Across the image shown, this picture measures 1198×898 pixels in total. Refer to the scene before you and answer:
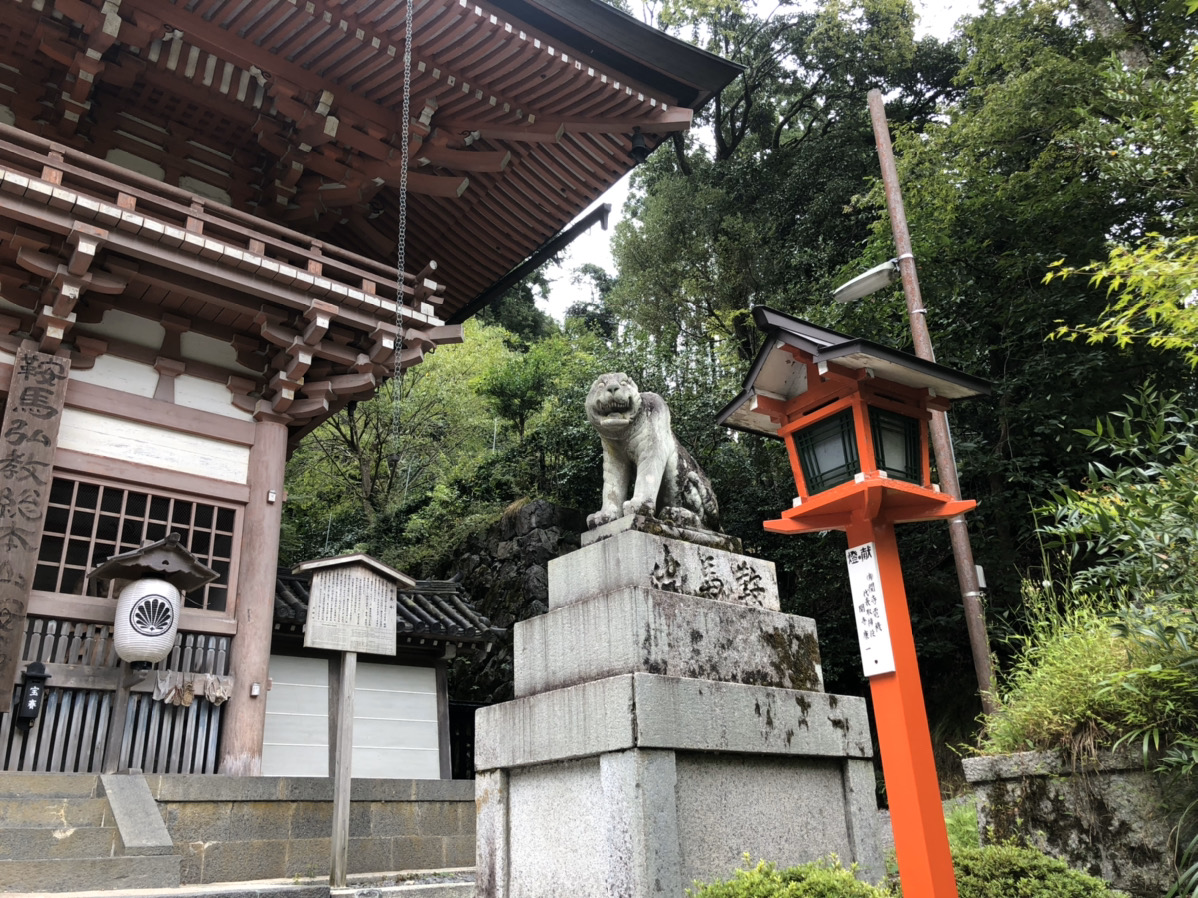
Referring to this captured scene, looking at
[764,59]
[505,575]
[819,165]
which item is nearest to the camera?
[505,575]

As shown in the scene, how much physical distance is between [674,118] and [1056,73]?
8277 millimetres

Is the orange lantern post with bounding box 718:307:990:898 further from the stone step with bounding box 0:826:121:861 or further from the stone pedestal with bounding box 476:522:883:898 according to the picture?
the stone step with bounding box 0:826:121:861

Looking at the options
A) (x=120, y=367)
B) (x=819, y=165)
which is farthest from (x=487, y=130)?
(x=819, y=165)

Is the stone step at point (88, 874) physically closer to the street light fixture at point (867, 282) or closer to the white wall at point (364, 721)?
the white wall at point (364, 721)

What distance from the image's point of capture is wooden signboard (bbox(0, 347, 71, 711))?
6.43 metres

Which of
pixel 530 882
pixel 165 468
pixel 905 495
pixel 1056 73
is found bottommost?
pixel 530 882

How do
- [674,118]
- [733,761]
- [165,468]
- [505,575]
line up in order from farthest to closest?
[505,575]
[674,118]
[165,468]
[733,761]

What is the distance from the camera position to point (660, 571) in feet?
15.0

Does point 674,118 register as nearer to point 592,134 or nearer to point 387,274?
point 592,134

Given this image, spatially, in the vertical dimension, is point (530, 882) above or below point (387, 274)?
below

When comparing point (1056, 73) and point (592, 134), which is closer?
point (592, 134)

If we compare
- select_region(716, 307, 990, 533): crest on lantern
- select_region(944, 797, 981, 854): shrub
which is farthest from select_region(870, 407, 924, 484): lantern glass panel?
select_region(944, 797, 981, 854): shrub

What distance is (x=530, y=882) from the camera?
14.6ft

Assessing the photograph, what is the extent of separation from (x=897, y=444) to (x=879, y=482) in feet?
1.10
